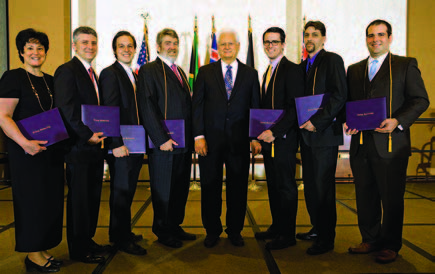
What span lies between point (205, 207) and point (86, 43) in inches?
58.3

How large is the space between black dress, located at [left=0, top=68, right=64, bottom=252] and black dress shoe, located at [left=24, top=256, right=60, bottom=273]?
0.13 m

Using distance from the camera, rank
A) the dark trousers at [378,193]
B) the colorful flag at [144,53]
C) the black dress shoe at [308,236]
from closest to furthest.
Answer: the dark trousers at [378,193]
the black dress shoe at [308,236]
the colorful flag at [144,53]

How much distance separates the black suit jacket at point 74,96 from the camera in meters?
2.20

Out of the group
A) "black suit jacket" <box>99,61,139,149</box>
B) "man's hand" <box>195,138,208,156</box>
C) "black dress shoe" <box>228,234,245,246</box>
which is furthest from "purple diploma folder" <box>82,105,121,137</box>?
"black dress shoe" <box>228,234,245,246</box>

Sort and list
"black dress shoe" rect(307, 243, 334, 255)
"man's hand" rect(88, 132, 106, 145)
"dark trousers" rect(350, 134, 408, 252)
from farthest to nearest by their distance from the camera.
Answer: "black dress shoe" rect(307, 243, 334, 255) → "dark trousers" rect(350, 134, 408, 252) → "man's hand" rect(88, 132, 106, 145)

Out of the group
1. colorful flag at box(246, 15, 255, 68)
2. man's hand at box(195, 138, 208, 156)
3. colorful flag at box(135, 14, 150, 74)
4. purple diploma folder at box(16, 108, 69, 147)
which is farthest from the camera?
colorful flag at box(246, 15, 255, 68)

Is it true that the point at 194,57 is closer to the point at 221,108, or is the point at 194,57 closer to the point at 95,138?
the point at 221,108

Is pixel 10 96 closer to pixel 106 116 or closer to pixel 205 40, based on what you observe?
pixel 106 116

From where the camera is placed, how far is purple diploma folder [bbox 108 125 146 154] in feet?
8.20

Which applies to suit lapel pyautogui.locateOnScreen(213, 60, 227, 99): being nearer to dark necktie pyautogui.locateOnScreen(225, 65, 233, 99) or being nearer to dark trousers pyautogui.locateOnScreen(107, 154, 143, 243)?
dark necktie pyautogui.locateOnScreen(225, 65, 233, 99)

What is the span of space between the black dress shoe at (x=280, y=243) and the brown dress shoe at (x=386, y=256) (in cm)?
62

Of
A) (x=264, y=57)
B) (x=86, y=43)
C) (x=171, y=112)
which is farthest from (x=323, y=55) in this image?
(x=264, y=57)

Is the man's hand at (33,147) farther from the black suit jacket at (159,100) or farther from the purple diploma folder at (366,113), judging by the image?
the purple diploma folder at (366,113)

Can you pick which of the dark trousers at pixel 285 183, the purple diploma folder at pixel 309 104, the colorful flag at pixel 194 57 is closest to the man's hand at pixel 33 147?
the dark trousers at pixel 285 183
